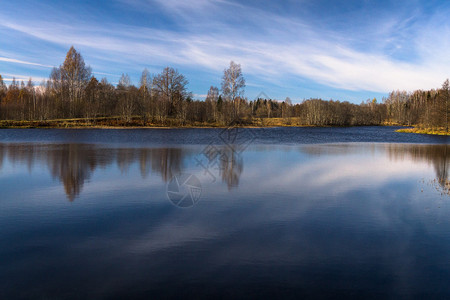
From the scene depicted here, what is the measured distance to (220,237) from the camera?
6430 millimetres

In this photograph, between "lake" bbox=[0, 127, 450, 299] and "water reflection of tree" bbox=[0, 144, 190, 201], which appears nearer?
"lake" bbox=[0, 127, 450, 299]

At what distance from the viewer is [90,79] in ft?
251

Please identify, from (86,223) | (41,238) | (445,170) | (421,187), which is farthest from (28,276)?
(445,170)

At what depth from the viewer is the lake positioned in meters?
4.61

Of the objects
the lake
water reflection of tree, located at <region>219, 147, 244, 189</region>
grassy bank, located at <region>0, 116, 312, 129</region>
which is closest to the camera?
the lake

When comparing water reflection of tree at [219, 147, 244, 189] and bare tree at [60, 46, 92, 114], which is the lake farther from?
bare tree at [60, 46, 92, 114]

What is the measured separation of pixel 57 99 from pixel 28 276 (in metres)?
71.9

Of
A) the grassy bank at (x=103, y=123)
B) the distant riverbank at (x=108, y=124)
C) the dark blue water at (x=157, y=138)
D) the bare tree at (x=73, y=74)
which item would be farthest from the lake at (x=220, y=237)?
the bare tree at (x=73, y=74)

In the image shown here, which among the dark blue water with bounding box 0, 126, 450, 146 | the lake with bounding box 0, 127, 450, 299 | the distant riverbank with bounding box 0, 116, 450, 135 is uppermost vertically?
the distant riverbank with bounding box 0, 116, 450, 135

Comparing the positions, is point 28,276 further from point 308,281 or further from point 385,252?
point 385,252

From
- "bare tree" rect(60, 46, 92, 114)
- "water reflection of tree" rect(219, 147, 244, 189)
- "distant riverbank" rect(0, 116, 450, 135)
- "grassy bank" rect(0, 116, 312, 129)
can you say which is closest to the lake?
"water reflection of tree" rect(219, 147, 244, 189)

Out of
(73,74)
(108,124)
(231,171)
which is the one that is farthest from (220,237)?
(73,74)

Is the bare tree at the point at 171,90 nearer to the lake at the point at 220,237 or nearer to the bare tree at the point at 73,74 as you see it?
the bare tree at the point at 73,74

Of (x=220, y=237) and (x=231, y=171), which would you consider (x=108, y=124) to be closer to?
(x=231, y=171)
